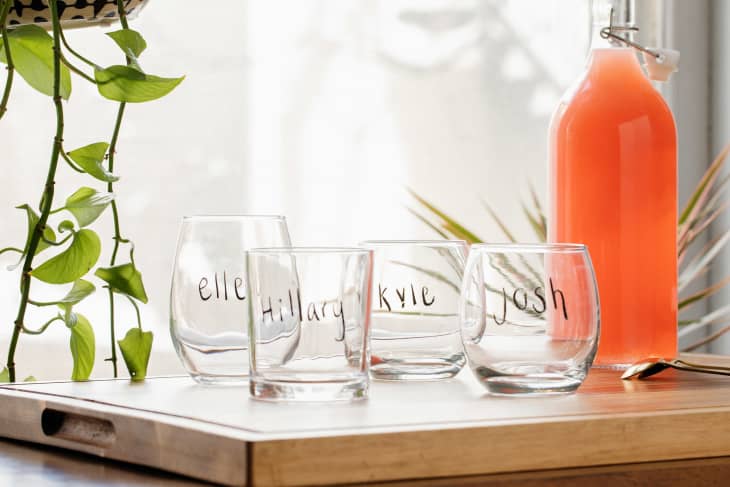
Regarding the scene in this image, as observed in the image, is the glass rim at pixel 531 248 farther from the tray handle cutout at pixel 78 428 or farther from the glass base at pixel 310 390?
the tray handle cutout at pixel 78 428

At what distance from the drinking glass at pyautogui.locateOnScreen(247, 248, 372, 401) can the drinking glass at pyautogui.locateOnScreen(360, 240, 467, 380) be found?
0.15 meters

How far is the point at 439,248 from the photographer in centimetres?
86

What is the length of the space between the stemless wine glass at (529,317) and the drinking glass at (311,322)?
0.09 metres

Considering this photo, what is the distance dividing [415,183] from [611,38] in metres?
1.10

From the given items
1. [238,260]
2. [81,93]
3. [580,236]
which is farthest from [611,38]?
[81,93]

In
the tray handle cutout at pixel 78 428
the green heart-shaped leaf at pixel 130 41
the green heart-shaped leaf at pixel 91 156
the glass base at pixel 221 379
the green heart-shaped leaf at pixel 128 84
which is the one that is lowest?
the tray handle cutout at pixel 78 428

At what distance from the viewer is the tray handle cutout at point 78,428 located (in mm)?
679

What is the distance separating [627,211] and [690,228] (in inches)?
48.8

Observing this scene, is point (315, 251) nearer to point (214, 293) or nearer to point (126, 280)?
point (214, 293)

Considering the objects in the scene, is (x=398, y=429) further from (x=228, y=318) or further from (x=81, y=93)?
(x=81, y=93)

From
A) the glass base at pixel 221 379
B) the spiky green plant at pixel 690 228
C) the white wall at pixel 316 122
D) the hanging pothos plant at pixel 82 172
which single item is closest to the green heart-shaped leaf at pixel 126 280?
the hanging pothos plant at pixel 82 172

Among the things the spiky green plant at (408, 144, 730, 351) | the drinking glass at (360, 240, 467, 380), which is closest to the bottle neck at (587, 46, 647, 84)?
the drinking glass at (360, 240, 467, 380)

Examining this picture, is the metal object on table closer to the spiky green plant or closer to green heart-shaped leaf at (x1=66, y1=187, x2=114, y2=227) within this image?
green heart-shaped leaf at (x1=66, y1=187, x2=114, y2=227)

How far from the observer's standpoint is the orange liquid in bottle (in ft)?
3.07
